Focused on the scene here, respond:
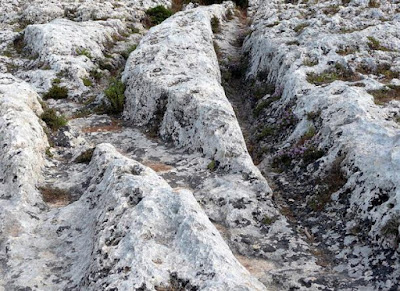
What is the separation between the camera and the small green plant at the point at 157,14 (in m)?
33.1

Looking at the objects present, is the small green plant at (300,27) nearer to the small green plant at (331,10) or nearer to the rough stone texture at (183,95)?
the small green plant at (331,10)

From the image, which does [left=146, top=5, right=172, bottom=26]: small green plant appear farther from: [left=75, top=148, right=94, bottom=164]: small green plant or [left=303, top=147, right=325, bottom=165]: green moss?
[left=303, top=147, right=325, bottom=165]: green moss

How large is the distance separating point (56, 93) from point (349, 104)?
511 inches

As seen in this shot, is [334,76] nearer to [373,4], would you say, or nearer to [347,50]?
[347,50]

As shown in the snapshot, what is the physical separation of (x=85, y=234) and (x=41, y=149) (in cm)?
481

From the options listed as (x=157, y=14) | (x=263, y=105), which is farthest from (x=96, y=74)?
(x=157, y=14)

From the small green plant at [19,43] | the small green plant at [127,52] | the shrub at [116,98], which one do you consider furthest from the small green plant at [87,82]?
the small green plant at [19,43]

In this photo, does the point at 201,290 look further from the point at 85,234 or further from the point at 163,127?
the point at 163,127

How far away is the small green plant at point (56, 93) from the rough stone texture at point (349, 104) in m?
9.50

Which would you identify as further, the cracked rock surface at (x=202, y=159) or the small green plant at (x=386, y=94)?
the small green plant at (x=386, y=94)

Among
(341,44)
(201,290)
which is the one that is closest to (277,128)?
(341,44)

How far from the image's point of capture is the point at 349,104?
49.8 feet

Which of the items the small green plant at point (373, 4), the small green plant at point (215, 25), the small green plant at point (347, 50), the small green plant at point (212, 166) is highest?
the small green plant at point (373, 4)

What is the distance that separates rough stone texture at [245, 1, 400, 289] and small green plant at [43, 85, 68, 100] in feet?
31.2
